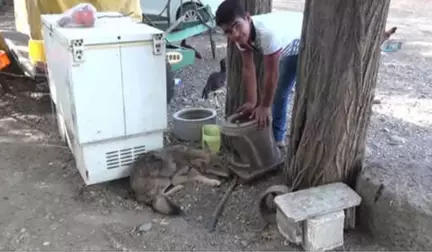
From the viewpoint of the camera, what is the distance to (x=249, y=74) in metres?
2.97

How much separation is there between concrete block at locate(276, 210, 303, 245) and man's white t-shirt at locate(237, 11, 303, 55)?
0.93 meters

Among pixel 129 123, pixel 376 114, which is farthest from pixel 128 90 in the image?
pixel 376 114

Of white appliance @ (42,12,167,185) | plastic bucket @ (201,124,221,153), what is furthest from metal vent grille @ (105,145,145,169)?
plastic bucket @ (201,124,221,153)

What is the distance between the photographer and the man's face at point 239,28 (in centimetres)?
260

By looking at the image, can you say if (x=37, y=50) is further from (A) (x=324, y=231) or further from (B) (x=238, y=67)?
(A) (x=324, y=231)

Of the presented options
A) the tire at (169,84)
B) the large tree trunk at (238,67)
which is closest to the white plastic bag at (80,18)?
the large tree trunk at (238,67)

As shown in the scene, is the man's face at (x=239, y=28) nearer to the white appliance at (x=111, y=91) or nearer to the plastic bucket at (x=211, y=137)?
the white appliance at (x=111, y=91)

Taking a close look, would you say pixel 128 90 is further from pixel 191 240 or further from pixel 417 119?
pixel 417 119

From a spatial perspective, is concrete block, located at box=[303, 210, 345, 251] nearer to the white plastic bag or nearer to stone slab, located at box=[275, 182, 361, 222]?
stone slab, located at box=[275, 182, 361, 222]

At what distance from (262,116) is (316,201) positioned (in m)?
0.75

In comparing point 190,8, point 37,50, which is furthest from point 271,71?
point 190,8

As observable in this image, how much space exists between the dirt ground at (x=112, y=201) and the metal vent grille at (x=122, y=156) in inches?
6.4

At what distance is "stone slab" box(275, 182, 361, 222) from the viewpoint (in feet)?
6.96

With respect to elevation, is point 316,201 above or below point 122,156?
above
